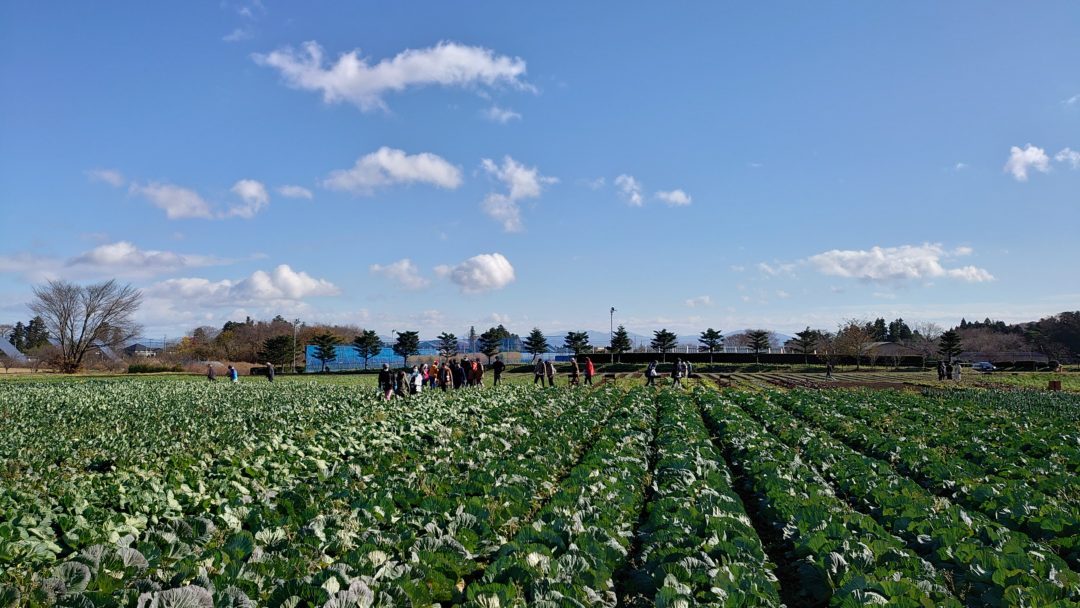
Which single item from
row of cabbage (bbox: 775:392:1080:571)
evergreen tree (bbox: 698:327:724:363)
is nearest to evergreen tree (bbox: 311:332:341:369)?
evergreen tree (bbox: 698:327:724:363)

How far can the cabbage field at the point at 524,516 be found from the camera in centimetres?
498

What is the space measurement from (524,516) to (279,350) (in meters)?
79.1

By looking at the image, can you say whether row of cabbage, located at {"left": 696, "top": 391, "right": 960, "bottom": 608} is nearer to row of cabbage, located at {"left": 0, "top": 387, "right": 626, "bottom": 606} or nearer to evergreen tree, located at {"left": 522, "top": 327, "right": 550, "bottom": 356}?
row of cabbage, located at {"left": 0, "top": 387, "right": 626, "bottom": 606}

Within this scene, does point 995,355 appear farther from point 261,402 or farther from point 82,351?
point 82,351

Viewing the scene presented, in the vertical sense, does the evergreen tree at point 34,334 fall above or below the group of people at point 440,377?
above

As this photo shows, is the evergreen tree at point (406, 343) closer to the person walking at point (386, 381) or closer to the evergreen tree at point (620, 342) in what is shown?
the evergreen tree at point (620, 342)

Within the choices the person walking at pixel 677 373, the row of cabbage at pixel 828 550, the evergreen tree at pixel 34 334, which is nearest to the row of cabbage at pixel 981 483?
the row of cabbage at pixel 828 550

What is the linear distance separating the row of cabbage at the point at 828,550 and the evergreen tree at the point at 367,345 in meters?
74.7

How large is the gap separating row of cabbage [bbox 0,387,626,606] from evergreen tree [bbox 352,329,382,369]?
69230mm

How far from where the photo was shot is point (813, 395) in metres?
26.8

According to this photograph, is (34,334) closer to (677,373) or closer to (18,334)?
(18,334)

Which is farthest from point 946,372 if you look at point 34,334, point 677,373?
point 34,334

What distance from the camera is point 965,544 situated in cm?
601

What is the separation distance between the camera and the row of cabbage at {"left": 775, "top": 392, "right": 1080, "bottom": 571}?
280 inches
